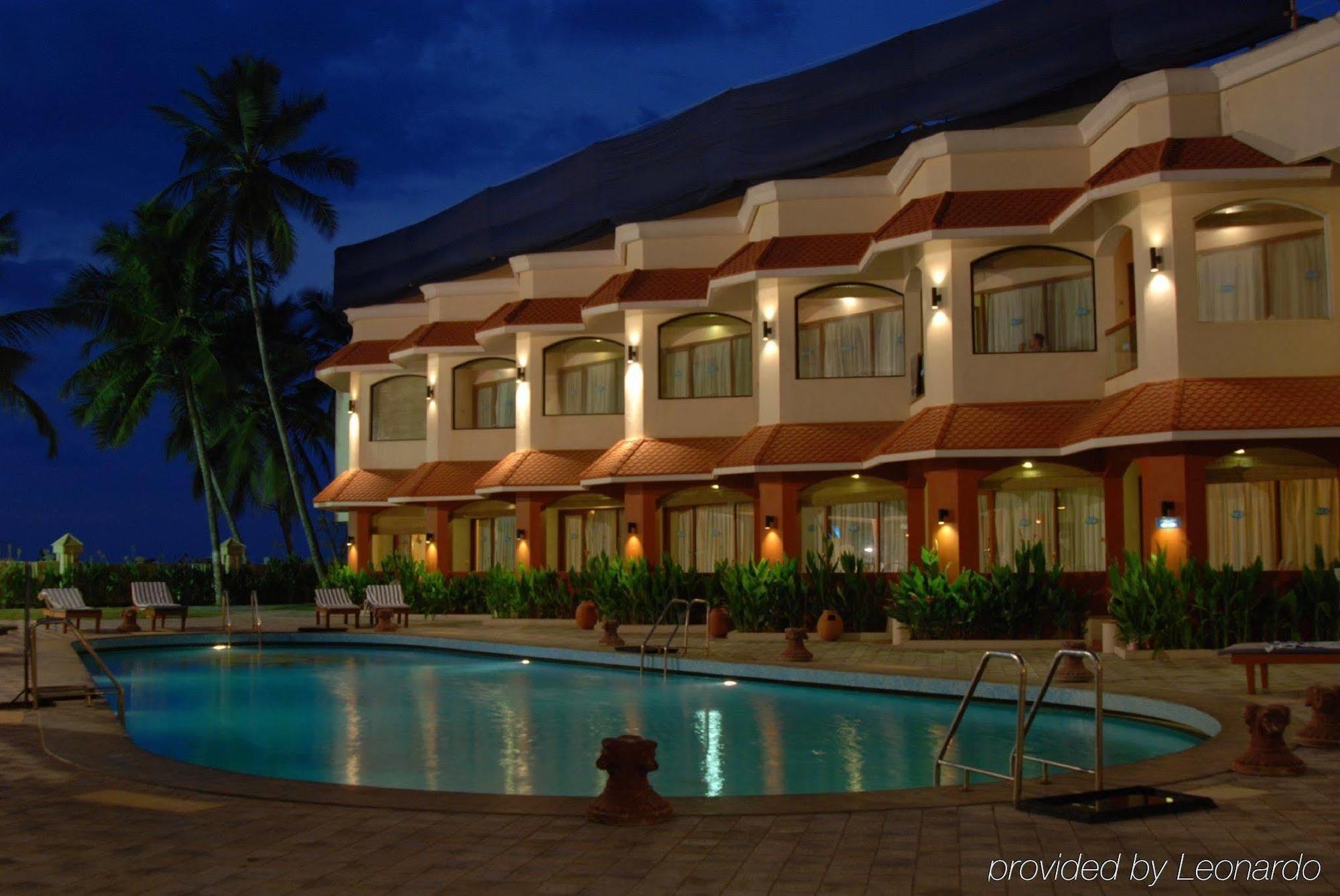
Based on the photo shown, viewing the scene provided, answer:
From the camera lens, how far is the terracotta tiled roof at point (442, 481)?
3192 centimetres

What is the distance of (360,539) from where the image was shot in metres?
36.1

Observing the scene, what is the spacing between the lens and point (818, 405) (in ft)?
81.1

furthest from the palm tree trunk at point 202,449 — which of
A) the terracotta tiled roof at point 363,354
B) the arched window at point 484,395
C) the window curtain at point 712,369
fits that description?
the window curtain at point 712,369

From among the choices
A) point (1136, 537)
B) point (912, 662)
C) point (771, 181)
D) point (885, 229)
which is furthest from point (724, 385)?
point (912, 662)

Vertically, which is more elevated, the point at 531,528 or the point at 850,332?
the point at 850,332

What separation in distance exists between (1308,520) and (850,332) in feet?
29.6

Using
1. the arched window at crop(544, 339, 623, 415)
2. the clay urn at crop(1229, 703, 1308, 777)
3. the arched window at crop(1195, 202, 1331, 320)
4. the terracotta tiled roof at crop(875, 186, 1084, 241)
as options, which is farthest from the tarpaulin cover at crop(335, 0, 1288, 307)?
the clay urn at crop(1229, 703, 1308, 777)

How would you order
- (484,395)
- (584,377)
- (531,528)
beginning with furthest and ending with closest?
1. (484,395)
2. (584,377)
3. (531,528)

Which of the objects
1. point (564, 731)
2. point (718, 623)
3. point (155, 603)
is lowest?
point (564, 731)

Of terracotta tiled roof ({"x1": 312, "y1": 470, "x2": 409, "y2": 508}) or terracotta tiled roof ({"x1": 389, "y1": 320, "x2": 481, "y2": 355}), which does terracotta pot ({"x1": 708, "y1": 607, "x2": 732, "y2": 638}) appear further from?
terracotta tiled roof ({"x1": 312, "y1": 470, "x2": 409, "y2": 508})

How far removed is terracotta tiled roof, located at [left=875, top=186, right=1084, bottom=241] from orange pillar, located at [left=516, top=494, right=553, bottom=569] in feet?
35.8

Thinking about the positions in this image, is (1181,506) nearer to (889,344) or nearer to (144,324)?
(889,344)

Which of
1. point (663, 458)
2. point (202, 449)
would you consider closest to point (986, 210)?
point (663, 458)

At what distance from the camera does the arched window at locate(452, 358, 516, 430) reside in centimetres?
3328
